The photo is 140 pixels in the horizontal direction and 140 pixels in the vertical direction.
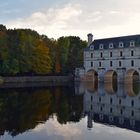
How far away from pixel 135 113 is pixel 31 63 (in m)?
38.5

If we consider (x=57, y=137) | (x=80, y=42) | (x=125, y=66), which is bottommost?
(x=57, y=137)

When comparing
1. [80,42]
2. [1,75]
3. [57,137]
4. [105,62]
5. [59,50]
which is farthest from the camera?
[80,42]

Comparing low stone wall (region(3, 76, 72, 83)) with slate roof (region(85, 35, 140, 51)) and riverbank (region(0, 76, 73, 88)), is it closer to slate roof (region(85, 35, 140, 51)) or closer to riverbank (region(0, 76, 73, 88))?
riverbank (region(0, 76, 73, 88))

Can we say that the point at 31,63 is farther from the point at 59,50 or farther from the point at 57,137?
the point at 57,137

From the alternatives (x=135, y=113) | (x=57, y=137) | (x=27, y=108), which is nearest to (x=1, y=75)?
(x=27, y=108)

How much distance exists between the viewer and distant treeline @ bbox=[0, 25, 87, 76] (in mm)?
56781

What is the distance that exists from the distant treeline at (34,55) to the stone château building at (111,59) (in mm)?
5066

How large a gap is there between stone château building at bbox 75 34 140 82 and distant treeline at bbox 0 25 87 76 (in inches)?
199

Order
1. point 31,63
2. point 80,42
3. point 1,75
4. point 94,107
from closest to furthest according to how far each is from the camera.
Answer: point 94,107 < point 1,75 < point 31,63 < point 80,42

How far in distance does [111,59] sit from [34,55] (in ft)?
47.5

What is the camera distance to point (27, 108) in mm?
25422

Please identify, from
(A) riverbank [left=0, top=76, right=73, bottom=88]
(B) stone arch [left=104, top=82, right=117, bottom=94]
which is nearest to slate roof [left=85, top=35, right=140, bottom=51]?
(A) riverbank [left=0, top=76, right=73, bottom=88]

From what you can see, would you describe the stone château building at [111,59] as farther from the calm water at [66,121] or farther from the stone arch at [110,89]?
the calm water at [66,121]

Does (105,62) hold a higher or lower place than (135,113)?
higher
